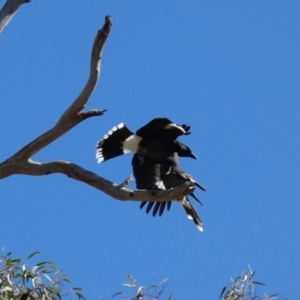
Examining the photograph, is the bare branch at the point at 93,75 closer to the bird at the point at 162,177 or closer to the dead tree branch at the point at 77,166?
the dead tree branch at the point at 77,166

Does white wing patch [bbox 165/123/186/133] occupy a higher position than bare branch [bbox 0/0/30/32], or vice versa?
white wing patch [bbox 165/123/186/133]

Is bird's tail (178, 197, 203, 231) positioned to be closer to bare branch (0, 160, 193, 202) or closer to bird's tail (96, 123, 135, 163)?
bird's tail (96, 123, 135, 163)

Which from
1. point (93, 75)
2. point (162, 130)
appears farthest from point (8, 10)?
point (162, 130)

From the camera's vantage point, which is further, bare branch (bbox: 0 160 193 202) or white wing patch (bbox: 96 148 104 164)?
white wing patch (bbox: 96 148 104 164)

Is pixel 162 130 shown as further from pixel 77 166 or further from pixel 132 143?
pixel 77 166

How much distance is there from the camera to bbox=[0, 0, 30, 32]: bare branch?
15.5 feet

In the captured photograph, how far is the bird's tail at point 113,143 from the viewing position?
6363 mm

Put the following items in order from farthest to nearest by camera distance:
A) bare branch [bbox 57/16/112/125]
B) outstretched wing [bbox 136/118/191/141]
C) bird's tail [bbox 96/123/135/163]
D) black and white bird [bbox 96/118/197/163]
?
bird's tail [bbox 96/123/135/163] < black and white bird [bbox 96/118/197/163] < outstretched wing [bbox 136/118/191/141] < bare branch [bbox 57/16/112/125]

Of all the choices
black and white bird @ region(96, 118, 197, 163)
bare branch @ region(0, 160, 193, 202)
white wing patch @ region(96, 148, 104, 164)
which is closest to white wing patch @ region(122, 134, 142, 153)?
black and white bird @ region(96, 118, 197, 163)

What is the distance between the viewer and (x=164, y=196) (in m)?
4.38

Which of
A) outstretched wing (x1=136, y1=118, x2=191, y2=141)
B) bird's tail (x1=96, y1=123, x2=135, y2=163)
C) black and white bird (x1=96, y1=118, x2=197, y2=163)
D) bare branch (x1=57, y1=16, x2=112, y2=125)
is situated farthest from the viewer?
bird's tail (x1=96, y1=123, x2=135, y2=163)

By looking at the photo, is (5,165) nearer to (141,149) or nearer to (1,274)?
(1,274)

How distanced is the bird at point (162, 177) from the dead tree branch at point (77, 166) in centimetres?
153

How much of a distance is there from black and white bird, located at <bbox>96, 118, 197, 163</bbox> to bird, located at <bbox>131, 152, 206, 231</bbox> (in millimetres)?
56
